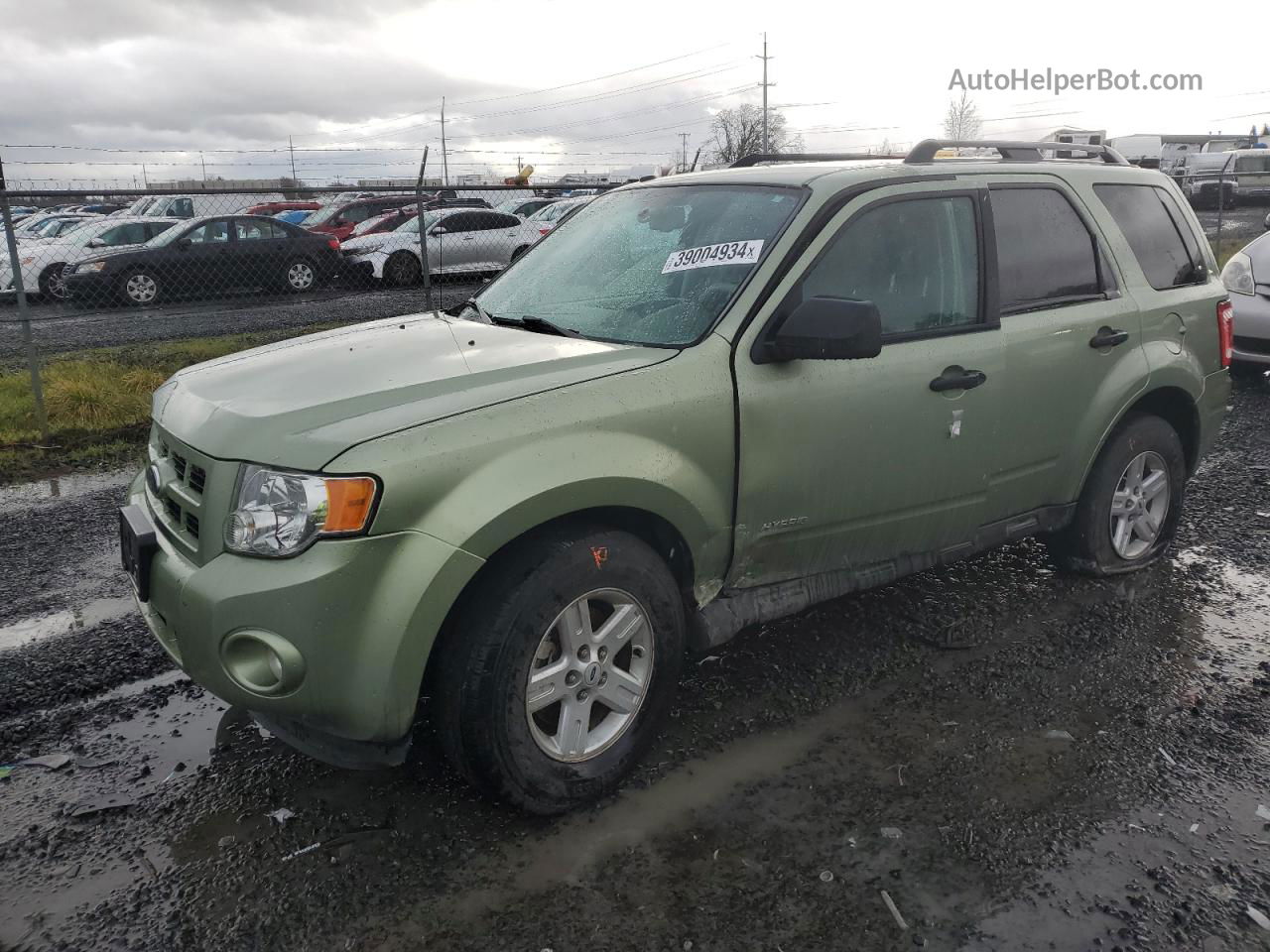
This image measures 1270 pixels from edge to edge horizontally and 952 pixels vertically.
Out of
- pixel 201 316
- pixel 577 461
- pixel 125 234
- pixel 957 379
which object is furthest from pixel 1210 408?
pixel 125 234

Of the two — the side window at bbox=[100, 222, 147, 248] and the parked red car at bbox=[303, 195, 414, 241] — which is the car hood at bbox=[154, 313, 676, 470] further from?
the parked red car at bbox=[303, 195, 414, 241]

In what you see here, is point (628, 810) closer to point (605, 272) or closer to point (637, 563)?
point (637, 563)

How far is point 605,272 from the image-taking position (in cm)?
376

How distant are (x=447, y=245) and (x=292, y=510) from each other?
16.4 metres

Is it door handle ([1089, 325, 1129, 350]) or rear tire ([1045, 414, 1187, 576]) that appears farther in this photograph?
rear tire ([1045, 414, 1187, 576])

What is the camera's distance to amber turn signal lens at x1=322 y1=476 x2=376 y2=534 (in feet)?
8.25

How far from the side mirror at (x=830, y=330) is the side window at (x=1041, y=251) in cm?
109

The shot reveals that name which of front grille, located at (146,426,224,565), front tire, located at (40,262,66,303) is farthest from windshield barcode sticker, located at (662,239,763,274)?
front tire, located at (40,262,66,303)

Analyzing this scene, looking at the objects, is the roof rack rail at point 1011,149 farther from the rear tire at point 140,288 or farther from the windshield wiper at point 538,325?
the rear tire at point 140,288

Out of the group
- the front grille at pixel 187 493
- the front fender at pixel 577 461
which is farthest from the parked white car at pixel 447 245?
the front fender at pixel 577 461

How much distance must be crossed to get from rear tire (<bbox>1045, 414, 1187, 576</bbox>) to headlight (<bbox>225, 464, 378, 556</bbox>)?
10.6 feet

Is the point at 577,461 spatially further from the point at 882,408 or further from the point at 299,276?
the point at 299,276

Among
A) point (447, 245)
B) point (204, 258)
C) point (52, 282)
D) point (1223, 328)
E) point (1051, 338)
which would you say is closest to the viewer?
point (1051, 338)

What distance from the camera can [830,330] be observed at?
3061 millimetres
